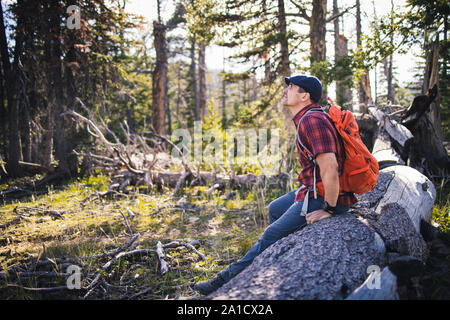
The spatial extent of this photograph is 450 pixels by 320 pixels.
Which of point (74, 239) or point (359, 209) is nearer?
point (359, 209)

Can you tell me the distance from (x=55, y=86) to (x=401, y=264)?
1187 centimetres

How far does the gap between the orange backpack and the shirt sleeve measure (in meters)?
0.12

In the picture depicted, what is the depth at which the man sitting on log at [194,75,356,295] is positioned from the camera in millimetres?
2279

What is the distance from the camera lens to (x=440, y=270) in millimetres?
2443

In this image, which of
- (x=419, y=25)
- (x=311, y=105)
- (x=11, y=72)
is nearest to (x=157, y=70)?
(x=11, y=72)

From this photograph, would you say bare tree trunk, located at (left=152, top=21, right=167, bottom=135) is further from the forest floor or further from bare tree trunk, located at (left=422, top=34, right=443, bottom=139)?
bare tree trunk, located at (left=422, top=34, right=443, bottom=139)

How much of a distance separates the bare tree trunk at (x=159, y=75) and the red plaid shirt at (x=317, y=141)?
11.9 m

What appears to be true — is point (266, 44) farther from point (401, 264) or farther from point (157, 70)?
point (401, 264)
